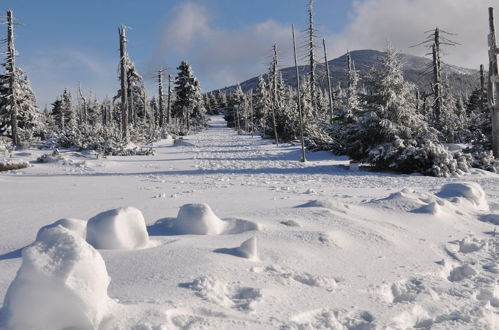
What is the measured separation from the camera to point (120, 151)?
59.5 ft

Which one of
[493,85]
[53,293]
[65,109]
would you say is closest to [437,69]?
[493,85]

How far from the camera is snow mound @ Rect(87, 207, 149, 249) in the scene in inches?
130

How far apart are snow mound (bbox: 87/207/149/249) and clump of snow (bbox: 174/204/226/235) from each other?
0.69 meters

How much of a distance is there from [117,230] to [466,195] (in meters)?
5.68

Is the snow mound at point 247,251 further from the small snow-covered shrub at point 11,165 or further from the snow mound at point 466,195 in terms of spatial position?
the small snow-covered shrub at point 11,165

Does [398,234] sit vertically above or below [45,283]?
below

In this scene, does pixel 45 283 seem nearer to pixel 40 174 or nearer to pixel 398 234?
pixel 398 234

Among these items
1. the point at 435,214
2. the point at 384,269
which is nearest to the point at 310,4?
the point at 435,214

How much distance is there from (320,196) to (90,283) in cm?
613

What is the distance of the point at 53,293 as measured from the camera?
204 cm

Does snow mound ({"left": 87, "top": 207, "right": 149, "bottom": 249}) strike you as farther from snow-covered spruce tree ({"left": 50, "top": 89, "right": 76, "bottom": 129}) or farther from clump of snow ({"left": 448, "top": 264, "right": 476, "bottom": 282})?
snow-covered spruce tree ({"left": 50, "top": 89, "right": 76, "bottom": 129})

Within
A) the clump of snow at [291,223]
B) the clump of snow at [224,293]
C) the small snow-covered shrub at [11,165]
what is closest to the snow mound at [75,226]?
the clump of snow at [224,293]

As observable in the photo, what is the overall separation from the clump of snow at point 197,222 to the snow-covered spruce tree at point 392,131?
34.5 ft

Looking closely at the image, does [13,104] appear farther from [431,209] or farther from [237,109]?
[237,109]
